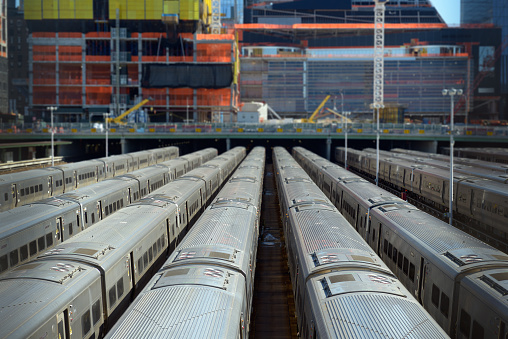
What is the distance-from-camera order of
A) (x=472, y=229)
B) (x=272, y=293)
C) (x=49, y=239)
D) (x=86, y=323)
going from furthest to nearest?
(x=472, y=229)
(x=272, y=293)
(x=49, y=239)
(x=86, y=323)

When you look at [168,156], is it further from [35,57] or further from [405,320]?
[35,57]

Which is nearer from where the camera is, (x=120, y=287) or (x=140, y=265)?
(x=120, y=287)

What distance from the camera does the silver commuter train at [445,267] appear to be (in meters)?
12.4

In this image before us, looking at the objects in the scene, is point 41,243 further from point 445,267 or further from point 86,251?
point 445,267

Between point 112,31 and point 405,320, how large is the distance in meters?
131

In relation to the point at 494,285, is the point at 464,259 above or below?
above

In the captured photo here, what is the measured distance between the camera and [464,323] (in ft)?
44.1

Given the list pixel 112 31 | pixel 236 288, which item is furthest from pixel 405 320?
pixel 112 31

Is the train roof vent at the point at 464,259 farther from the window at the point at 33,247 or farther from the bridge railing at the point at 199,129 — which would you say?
the bridge railing at the point at 199,129

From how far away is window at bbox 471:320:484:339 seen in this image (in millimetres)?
12375

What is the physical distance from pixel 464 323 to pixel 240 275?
6055mm

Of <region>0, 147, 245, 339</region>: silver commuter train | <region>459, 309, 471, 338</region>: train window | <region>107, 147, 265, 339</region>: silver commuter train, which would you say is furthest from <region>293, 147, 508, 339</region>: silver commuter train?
<region>0, 147, 245, 339</region>: silver commuter train

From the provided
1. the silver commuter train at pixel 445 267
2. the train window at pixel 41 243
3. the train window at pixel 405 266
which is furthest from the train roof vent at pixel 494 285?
the train window at pixel 41 243

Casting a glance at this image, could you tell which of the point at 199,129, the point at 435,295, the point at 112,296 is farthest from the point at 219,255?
the point at 199,129
